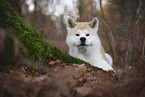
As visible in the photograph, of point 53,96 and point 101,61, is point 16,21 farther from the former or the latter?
point 101,61

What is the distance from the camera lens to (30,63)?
2566 millimetres

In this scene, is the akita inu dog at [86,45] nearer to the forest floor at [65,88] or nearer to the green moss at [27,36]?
the green moss at [27,36]

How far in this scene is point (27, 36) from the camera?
2.80m

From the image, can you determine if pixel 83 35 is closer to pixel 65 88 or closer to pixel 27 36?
pixel 27 36

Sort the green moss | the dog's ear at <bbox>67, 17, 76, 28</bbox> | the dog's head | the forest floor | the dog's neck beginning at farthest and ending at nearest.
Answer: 1. the dog's ear at <bbox>67, 17, 76, 28</bbox>
2. the dog's neck
3. the dog's head
4. the green moss
5. the forest floor

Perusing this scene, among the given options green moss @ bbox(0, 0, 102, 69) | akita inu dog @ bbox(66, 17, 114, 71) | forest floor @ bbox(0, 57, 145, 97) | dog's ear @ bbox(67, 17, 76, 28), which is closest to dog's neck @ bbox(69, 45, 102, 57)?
akita inu dog @ bbox(66, 17, 114, 71)

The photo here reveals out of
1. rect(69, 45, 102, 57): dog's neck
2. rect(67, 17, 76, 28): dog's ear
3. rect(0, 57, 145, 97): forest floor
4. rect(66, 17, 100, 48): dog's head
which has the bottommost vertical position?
rect(69, 45, 102, 57): dog's neck

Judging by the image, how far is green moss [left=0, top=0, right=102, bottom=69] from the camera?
2682 mm

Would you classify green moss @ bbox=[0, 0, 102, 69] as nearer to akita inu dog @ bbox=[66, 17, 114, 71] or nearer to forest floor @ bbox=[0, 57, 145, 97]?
forest floor @ bbox=[0, 57, 145, 97]

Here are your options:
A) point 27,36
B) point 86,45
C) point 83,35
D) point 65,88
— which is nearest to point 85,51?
point 86,45

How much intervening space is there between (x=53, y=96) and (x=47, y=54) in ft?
4.79

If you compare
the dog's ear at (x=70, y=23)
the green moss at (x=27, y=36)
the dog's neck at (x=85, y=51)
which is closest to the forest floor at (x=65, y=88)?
the green moss at (x=27, y=36)


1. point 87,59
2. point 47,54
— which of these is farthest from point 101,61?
point 47,54

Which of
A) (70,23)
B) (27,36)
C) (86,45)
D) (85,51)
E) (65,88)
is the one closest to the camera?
(65,88)
